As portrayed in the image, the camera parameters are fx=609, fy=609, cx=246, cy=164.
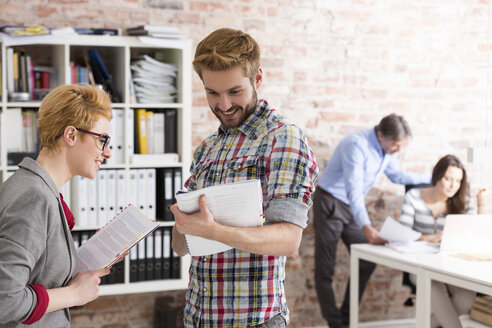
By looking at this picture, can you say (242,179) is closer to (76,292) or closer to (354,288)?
(76,292)

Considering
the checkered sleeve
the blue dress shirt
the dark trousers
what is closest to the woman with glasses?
the checkered sleeve

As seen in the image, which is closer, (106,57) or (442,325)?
(442,325)

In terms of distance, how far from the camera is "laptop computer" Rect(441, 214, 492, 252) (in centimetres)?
340

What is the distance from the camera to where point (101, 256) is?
5.48 ft

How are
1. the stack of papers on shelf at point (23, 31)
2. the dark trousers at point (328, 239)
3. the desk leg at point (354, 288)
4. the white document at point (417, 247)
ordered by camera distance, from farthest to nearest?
the dark trousers at point (328, 239) → the desk leg at point (354, 288) → the white document at point (417, 247) → the stack of papers on shelf at point (23, 31)

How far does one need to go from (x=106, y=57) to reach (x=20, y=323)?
8.67ft

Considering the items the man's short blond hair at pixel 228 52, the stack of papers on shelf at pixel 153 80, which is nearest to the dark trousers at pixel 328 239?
the stack of papers on shelf at pixel 153 80

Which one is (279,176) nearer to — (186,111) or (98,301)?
→ (186,111)

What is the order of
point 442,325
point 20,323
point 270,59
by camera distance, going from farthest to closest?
point 270,59
point 442,325
point 20,323

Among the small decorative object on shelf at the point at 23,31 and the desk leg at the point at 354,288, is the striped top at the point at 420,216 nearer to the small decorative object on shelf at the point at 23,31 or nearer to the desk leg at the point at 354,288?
the desk leg at the point at 354,288

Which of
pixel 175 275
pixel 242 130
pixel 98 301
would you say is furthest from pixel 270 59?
pixel 242 130

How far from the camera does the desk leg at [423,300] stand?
316cm

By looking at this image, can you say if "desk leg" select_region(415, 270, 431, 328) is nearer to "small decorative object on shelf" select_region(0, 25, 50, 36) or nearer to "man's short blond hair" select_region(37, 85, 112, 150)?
"man's short blond hair" select_region(37, 85, 112, 150)

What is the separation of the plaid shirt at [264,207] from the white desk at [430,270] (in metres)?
1.62
